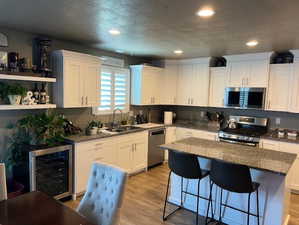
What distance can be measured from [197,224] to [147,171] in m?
2.04

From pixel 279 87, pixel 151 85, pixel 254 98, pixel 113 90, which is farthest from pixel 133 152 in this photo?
pixel 279 87

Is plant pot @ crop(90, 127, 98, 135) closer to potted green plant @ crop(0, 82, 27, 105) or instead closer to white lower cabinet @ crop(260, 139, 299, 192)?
potted green plant @ crop(0, 82, 27, 105)

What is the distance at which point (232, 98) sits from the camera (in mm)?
4707

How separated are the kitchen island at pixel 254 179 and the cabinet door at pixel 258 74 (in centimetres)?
181

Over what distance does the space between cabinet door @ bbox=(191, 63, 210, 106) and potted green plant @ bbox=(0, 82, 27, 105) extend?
11.8 feet

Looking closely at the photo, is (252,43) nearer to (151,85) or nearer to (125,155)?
(151,85)

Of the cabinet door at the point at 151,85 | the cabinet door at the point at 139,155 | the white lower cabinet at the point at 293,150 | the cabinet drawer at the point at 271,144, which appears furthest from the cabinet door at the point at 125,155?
the white lower cabinet at the point at 293,150

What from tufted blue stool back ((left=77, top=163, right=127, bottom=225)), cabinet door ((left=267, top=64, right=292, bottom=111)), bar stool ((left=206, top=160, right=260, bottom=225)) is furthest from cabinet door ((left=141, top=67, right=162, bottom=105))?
tufted blue stool back ((left=77, top=163, right=127, bottom=225))

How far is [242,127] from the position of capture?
4887mm

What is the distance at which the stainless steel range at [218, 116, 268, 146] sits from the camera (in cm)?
420

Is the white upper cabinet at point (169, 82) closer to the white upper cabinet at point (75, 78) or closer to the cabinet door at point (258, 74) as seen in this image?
the cabinet door at point (258, 74)

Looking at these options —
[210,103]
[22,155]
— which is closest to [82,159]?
[22,155]

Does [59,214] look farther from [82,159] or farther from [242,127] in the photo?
[242,127]

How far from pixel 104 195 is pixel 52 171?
1.62 meters
